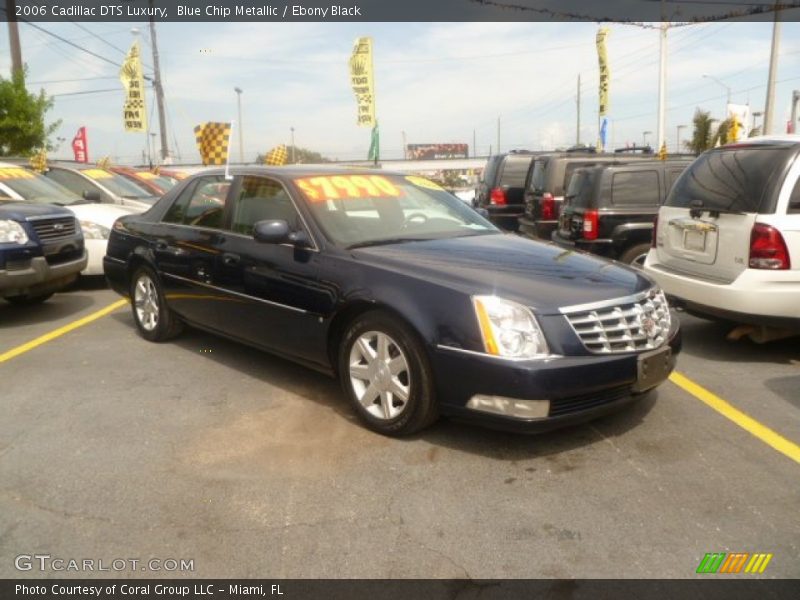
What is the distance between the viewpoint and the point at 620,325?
11.6ft

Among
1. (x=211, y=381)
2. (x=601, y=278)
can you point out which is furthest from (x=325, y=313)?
(x=601, y=278)

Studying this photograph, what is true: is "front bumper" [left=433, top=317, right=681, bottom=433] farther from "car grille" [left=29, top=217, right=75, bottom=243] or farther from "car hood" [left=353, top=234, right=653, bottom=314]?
"car grille" [left=29, top=217, right=75, bottom=243]

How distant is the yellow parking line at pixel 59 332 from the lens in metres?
5.74

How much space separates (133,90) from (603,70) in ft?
49.3

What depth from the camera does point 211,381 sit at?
4.88 metres

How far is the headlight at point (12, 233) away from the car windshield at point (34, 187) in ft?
7.62

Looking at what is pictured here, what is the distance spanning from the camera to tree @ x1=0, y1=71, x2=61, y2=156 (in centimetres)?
1700

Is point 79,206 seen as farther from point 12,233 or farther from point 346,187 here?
point 346,187

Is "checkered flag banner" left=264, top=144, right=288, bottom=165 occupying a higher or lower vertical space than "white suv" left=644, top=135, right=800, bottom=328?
higher

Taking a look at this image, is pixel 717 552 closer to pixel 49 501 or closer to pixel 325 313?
pixel 325 313

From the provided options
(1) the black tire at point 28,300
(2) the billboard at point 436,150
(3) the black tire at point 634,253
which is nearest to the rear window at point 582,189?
(3) the black tire at point 634,253

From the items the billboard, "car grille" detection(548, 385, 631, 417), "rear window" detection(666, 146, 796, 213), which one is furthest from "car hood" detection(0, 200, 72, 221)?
the billboard

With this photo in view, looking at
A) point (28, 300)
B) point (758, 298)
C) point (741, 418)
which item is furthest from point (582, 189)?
point (28, 300)

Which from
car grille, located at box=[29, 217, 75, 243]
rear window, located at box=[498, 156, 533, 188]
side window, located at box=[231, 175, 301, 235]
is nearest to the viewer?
side window, located at box=[231, 175, 301, 235]
